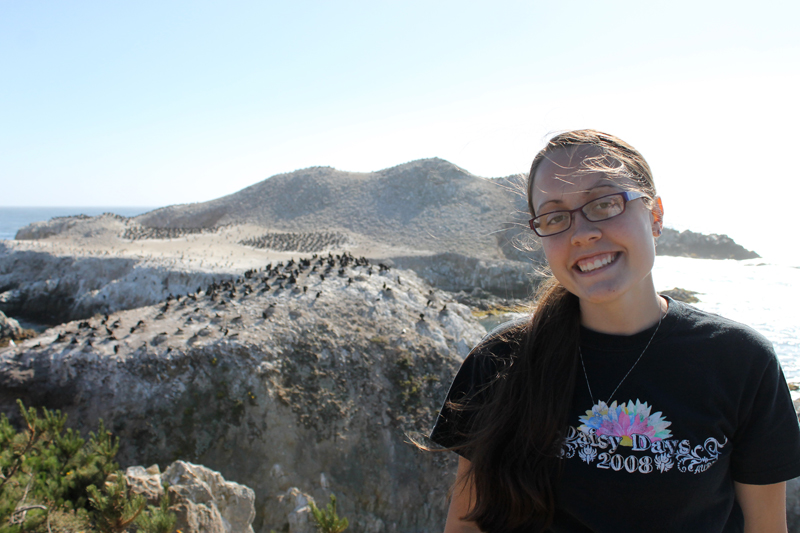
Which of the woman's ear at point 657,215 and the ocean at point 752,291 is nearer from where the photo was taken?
the woman's ear at point 657,215

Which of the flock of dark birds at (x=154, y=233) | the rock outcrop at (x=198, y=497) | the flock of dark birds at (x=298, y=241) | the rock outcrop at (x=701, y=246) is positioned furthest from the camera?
the rock outcrop at (x=701, y=246)

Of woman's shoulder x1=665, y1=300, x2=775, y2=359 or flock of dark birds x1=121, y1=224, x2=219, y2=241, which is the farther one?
flock of dark birds x1=121, y1=224, x2=219, y2=241

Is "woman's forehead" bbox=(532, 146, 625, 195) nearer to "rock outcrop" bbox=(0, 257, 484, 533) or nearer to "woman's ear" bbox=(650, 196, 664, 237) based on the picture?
"woman's ear" bbox=(650, 196, 664, 237)

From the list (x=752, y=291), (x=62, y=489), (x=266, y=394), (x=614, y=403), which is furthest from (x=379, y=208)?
(x=614, y=403)

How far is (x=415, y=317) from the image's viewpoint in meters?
14.1

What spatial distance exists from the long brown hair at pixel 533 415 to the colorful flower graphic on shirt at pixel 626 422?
0.12m

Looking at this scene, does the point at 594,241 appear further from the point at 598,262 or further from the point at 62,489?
the point at 62,489

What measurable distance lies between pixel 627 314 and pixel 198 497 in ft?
19.8

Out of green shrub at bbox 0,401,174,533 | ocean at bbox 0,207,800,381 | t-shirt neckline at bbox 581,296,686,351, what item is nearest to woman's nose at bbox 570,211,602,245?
t-shirt neckline at bbox 581,296,686,351

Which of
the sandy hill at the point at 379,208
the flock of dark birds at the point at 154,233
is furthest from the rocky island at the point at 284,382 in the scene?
the flock of dark birds at the point at 154,233

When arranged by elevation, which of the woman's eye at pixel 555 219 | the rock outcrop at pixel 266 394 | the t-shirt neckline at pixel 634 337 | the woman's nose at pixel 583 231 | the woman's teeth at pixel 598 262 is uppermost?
the woman's eye at pixel 555 219

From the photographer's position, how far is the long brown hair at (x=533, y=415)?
2.16 m

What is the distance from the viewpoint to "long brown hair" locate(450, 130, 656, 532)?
2164mm

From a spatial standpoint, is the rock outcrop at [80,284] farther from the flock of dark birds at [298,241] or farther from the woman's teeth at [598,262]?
→ the woman's teeth at [598,262]
